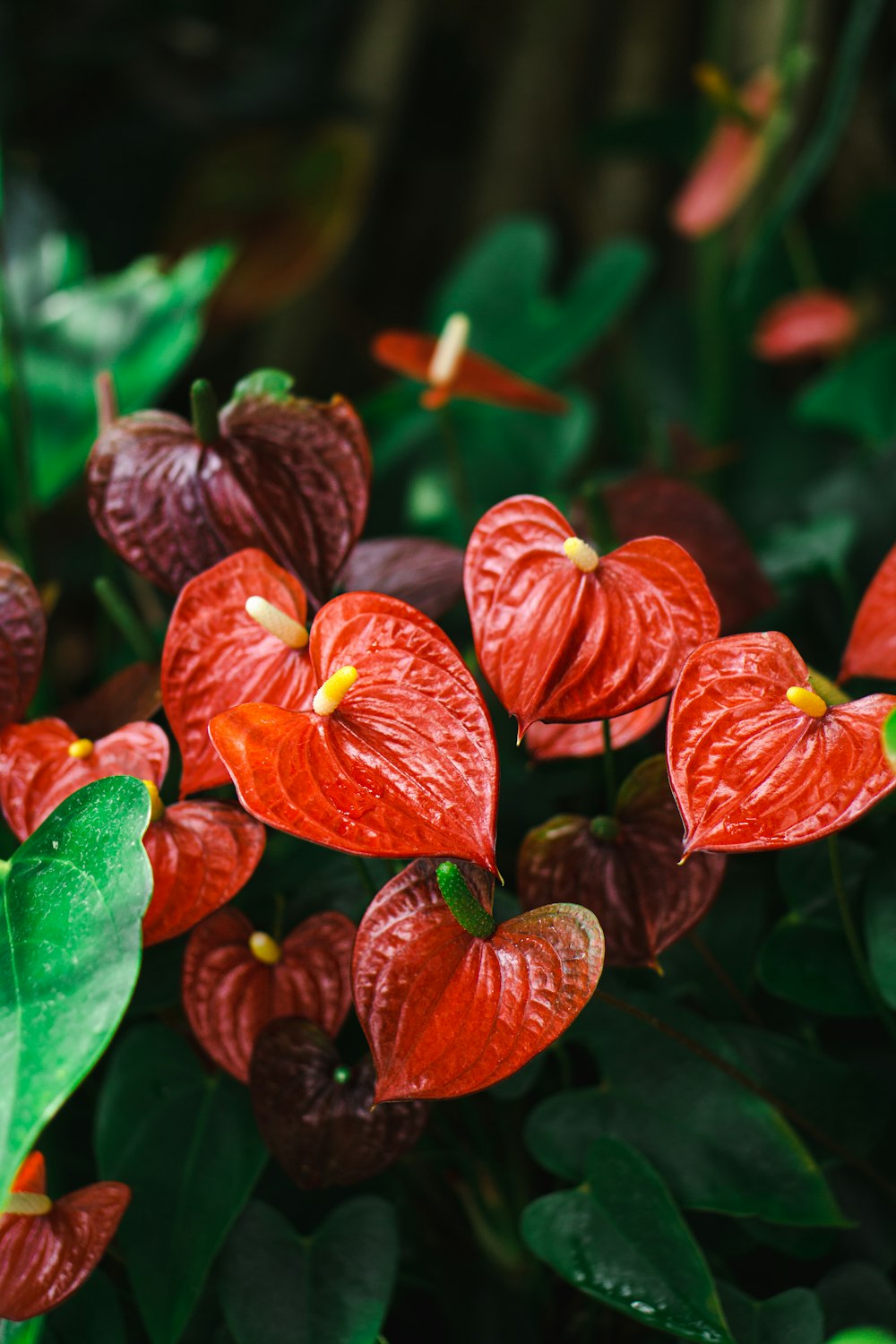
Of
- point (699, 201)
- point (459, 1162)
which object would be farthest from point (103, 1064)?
point (699, 201)

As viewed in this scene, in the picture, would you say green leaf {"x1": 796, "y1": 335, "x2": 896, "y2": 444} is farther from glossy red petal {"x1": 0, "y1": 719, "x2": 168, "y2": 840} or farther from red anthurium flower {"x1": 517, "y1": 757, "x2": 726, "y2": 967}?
glossy red petal {"x1": 0, "y1": 719, "x2": 168, "y2": 840}

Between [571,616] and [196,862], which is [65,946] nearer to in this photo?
[196,862]

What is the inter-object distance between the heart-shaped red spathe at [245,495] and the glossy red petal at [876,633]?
0.75 feet

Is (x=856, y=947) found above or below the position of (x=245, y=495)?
below

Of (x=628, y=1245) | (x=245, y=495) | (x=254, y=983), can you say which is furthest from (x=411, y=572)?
(x=628, y=1245)

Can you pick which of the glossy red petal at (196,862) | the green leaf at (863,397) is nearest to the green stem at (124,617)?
the glossy red petal at (196,862)

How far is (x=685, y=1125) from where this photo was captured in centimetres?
51

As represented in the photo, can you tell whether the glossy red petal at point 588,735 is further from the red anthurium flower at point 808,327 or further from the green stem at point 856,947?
the red anthurium flower at point 808,327

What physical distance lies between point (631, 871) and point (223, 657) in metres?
0.20

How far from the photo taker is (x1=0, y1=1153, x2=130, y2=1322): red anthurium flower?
41 cm

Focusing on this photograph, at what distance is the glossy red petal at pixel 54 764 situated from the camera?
455 mm

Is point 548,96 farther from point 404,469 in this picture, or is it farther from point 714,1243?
point 714,1243

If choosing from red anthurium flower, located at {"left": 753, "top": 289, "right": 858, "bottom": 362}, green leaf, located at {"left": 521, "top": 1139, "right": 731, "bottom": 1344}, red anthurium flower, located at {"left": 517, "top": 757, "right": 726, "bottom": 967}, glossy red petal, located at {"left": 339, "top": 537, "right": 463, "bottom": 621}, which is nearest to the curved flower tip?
red anthurium flower, located at {"left": 753, "top": 289, "right": 858, "bottom": 362}

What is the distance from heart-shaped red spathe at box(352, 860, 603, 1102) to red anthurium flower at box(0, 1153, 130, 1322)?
15 cm
